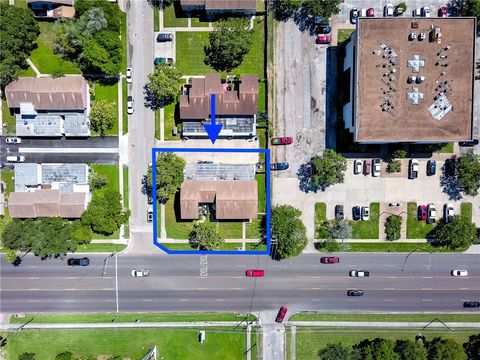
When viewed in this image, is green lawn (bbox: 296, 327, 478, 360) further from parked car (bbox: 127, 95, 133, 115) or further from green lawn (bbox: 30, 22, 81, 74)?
green lawn (bbox: 30, 22, 81, 74)

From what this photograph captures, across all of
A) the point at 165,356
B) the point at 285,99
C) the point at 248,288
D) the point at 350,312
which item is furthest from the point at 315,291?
the point at 285,99

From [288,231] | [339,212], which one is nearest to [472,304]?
[339,212]

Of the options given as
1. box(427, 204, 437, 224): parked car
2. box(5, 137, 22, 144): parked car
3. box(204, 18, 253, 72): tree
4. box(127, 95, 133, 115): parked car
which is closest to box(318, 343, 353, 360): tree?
box(427, 204, 437, 224): parked car

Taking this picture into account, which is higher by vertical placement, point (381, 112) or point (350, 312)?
point (381, 112)

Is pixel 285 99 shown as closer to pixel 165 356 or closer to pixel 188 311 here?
pixel 188 311

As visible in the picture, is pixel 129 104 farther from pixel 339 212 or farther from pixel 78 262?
pixel 339 212

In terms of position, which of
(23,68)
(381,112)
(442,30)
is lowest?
(381,112)

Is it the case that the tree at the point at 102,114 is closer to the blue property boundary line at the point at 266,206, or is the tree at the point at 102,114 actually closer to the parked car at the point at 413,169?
the blue property boundary line at the point at 266,206
